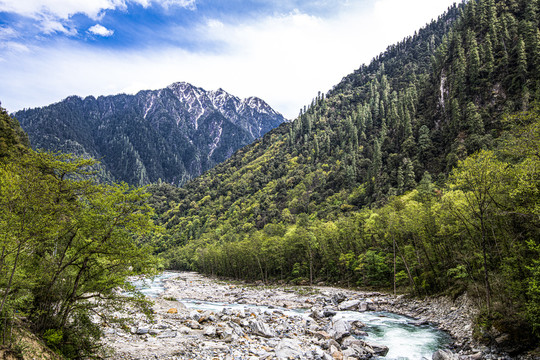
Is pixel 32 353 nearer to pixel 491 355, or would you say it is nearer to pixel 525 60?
pixel 491 355

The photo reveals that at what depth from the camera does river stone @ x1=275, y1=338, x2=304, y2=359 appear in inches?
756

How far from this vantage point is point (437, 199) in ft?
160

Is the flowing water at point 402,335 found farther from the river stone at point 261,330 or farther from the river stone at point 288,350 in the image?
the river stone at point 261,330

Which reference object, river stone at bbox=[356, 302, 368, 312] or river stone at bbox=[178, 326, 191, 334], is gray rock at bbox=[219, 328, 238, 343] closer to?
river stone at bbox=[178, 326, 191, 334]

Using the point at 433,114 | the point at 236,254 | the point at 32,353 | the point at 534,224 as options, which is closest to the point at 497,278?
the point at 534,224

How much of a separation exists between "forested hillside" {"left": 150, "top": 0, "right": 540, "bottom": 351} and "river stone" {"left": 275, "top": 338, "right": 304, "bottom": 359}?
566 inches

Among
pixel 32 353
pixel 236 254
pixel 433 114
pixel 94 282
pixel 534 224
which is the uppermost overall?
pixel 433 114

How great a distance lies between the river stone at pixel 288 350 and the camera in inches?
756

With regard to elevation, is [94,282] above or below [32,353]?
above

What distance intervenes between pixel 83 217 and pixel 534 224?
28447mm

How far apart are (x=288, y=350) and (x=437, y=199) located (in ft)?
135

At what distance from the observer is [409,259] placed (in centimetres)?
4600

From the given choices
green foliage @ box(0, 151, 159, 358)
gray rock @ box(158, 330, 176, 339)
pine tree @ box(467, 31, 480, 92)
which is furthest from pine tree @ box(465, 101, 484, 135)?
→ green foliage @ box(0, 151, 159, 358)

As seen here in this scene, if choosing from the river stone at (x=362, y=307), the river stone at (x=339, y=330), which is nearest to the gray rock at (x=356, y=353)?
the river stone at (x=339, y=330)
